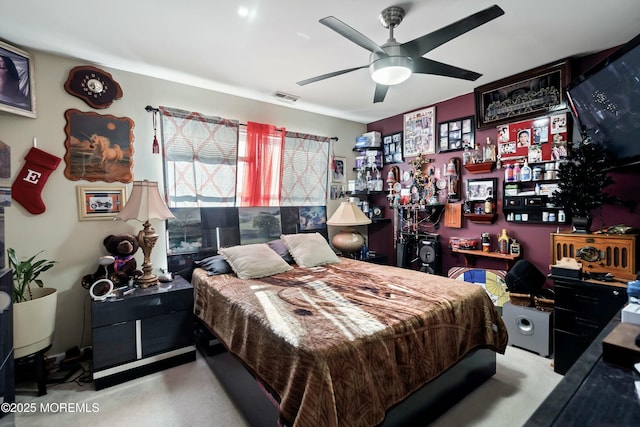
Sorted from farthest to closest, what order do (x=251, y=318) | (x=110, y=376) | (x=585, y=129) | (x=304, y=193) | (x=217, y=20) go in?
1. (x=304, y=193)
2. (x=585, y=129)
3. (x=110, y=376)
4. (x=217, y=20)
5. (x=251, y=318)


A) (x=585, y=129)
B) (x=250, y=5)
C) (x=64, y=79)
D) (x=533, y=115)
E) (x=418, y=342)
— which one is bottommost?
(x=418, y=342)

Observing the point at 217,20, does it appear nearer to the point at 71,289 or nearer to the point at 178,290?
the point at 178,290

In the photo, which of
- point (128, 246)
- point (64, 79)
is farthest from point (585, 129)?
point (64, 79)

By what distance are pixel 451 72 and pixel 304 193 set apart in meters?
2.35

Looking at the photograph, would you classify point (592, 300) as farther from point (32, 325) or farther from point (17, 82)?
point (17, 82)

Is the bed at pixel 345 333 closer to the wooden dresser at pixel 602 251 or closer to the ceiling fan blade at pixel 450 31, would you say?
the wooden dresser at pixel 602 251

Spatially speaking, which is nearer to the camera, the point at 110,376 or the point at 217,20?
the point at 217,20

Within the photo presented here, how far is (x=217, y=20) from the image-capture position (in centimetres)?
205

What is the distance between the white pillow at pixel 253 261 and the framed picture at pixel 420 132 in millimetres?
2413

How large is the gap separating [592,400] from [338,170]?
3.84m

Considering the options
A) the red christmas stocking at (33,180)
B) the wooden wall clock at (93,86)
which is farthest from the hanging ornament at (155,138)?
the red christmas stocking at (33,180)

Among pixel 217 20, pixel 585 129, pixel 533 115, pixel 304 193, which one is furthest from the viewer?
pixel 304 193

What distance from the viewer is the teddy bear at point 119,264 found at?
2.56 meters

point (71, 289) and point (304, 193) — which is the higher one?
point (304, 193)
